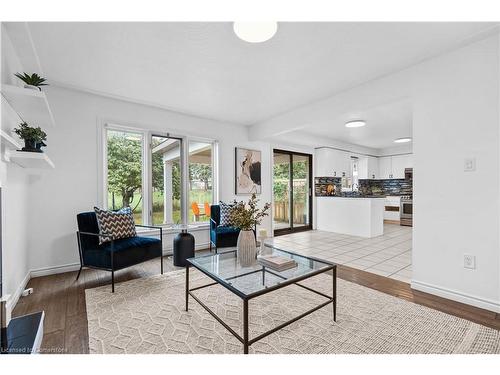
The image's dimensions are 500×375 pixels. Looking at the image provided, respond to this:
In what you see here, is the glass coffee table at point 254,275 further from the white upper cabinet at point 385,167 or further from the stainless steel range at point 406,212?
the white upper cabinet at point 385,167

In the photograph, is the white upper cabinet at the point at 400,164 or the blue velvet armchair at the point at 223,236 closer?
the blue velvet armchair at the point at 223,236

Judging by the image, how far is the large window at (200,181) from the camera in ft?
14.1

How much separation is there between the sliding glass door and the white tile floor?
45cm

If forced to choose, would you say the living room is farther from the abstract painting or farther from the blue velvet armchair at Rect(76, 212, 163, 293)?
the abstract painting

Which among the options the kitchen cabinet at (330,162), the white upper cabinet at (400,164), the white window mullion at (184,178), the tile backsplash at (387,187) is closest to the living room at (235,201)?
the white window mullion at (184,178)

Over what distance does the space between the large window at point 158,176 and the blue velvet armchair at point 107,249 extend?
75 cm

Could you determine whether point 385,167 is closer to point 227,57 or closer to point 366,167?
point 366,167

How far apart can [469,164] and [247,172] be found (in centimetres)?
349

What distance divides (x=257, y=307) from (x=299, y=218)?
4416 mm

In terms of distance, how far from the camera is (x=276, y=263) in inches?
75.7
